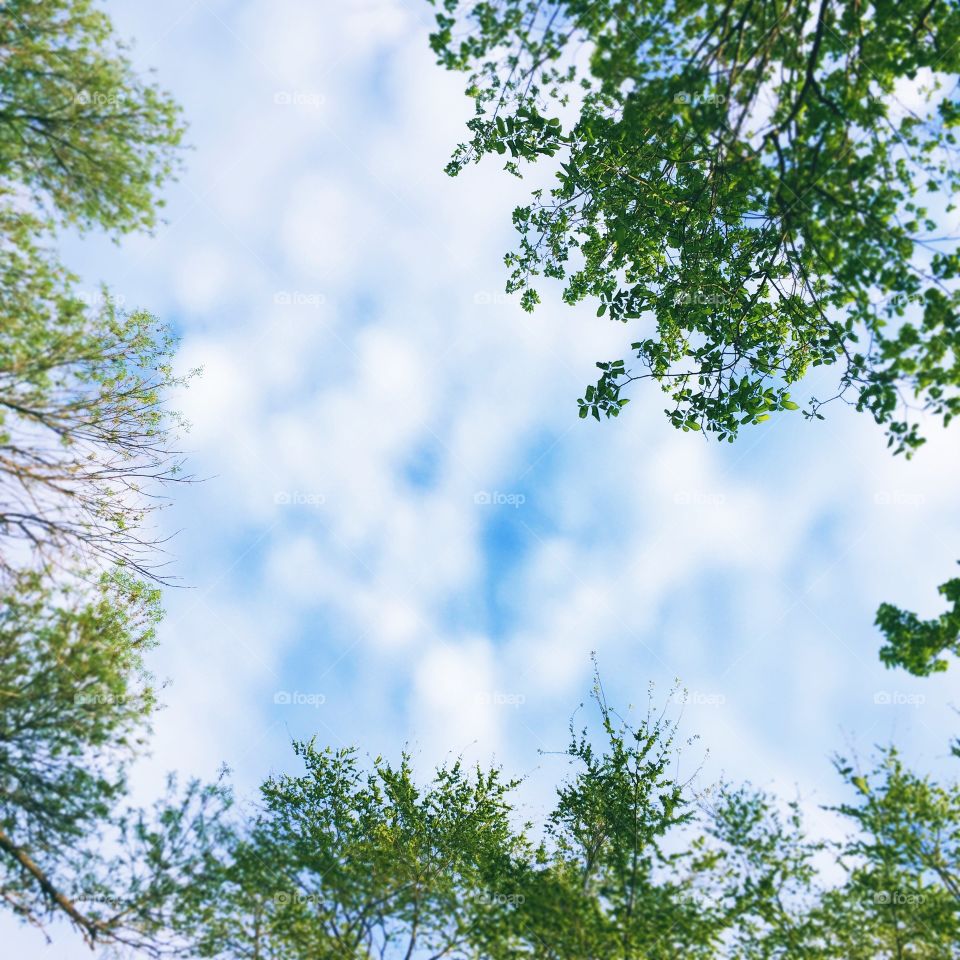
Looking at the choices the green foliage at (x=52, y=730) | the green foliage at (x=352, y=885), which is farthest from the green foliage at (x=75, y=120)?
the green foliage at (x=352, y=885)

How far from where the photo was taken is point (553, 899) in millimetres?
11883

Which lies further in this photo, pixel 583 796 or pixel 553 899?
pixel 583 796

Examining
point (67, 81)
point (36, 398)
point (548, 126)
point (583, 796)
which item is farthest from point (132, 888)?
point (548, 126)

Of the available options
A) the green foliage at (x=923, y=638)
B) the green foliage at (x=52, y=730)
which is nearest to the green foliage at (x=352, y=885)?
the green foliage at (x=52, y=730)

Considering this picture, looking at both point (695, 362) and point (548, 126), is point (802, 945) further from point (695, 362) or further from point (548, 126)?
point (548, 126)

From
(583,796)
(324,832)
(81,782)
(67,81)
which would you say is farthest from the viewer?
(324,832)

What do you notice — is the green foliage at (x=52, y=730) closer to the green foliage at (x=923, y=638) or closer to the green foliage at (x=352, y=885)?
the green foliage at (x=352, y=885)

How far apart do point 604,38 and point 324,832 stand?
22395 millimetres

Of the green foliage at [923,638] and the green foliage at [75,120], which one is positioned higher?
the green foliage at [75,120]

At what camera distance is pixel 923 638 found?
9406 millimetres

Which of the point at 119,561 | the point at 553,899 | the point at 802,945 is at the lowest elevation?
the point at 802,945

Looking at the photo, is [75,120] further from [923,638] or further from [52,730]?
[923,638]

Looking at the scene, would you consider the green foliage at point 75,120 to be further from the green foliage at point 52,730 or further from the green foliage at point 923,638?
the green foliage at point 923,638

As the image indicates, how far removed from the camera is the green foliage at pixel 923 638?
30.4ft
